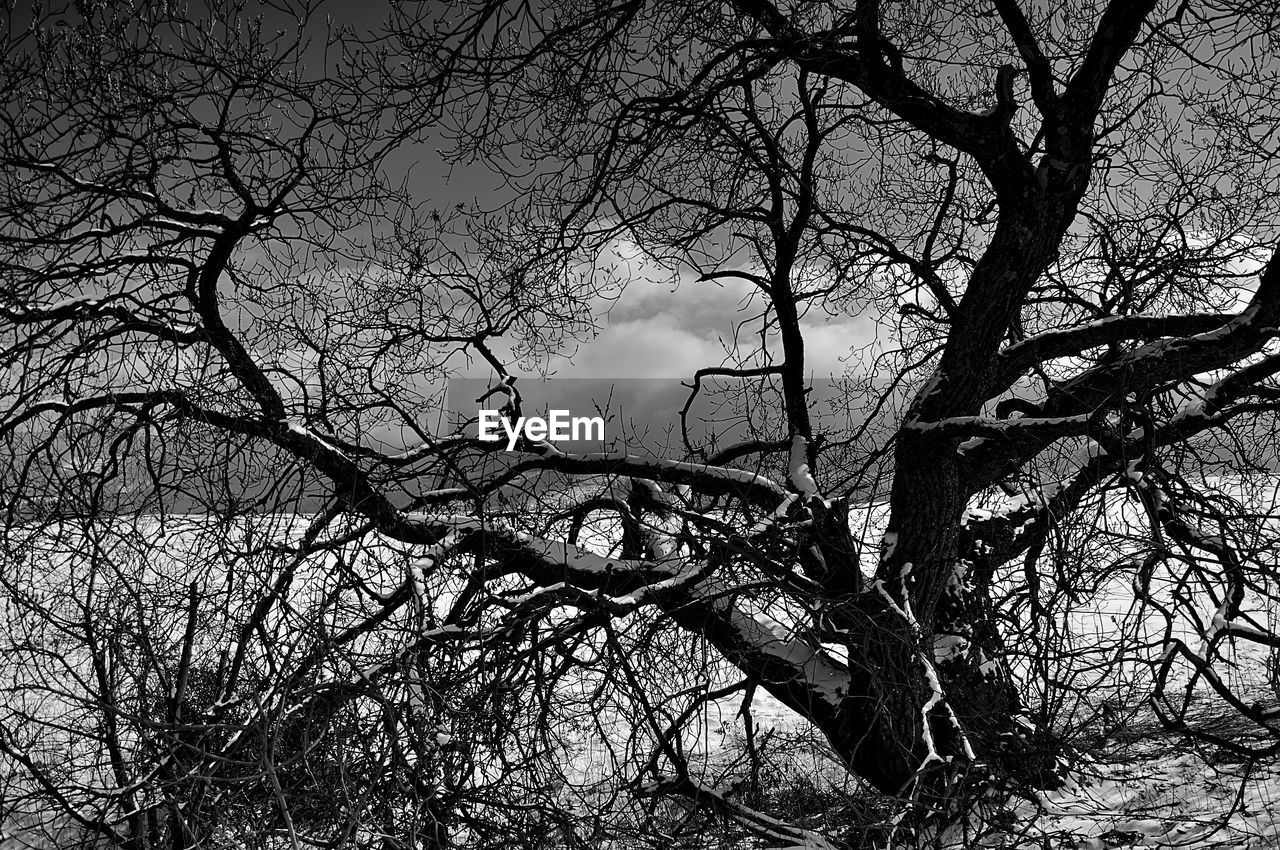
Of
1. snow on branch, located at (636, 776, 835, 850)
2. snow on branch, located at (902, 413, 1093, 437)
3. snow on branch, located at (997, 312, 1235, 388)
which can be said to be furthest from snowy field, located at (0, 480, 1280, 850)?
snow on branch, located at (997, 312, 1235, 388)

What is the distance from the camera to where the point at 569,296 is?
6832mm

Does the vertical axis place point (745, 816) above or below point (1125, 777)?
above

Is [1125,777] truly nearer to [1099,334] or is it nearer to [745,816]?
[745,816]

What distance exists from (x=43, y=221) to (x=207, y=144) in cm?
91

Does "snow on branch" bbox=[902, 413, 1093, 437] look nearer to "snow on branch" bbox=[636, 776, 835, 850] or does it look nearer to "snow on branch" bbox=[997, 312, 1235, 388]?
"snow on branch" bbox=[997, 312, 1235, 388]

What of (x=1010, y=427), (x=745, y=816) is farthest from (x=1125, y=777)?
(x=1010, y=427)

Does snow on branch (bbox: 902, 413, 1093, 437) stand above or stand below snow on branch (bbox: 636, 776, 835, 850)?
above

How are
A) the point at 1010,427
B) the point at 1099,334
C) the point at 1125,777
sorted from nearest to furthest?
1. the point at 1010,427
2. the point at 1099,334
3. the point at 1125,777

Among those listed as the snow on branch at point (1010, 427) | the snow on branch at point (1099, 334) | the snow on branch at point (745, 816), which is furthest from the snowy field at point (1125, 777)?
the snow on branch at point (1099, 334)


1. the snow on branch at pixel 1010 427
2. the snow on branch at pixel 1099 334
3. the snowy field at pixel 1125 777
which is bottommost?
the snowy field at pixel 1125 777

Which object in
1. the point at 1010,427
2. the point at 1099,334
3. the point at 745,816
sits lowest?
the point at 745,816

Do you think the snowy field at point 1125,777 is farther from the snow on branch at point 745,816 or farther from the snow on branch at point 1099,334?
the snow on branch at point 1099,334

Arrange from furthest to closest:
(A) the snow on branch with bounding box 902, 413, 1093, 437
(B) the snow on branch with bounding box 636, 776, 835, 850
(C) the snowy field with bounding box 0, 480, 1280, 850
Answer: (B) the snow on branch with bounding box 636, 776, 835, 850 < (A) the snow on branch with bounding box 902, 413, 1093, 437 < (C) the snowy field with bounding box 0, 480, 1280, 850

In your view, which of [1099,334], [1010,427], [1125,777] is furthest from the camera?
[1125,777]
